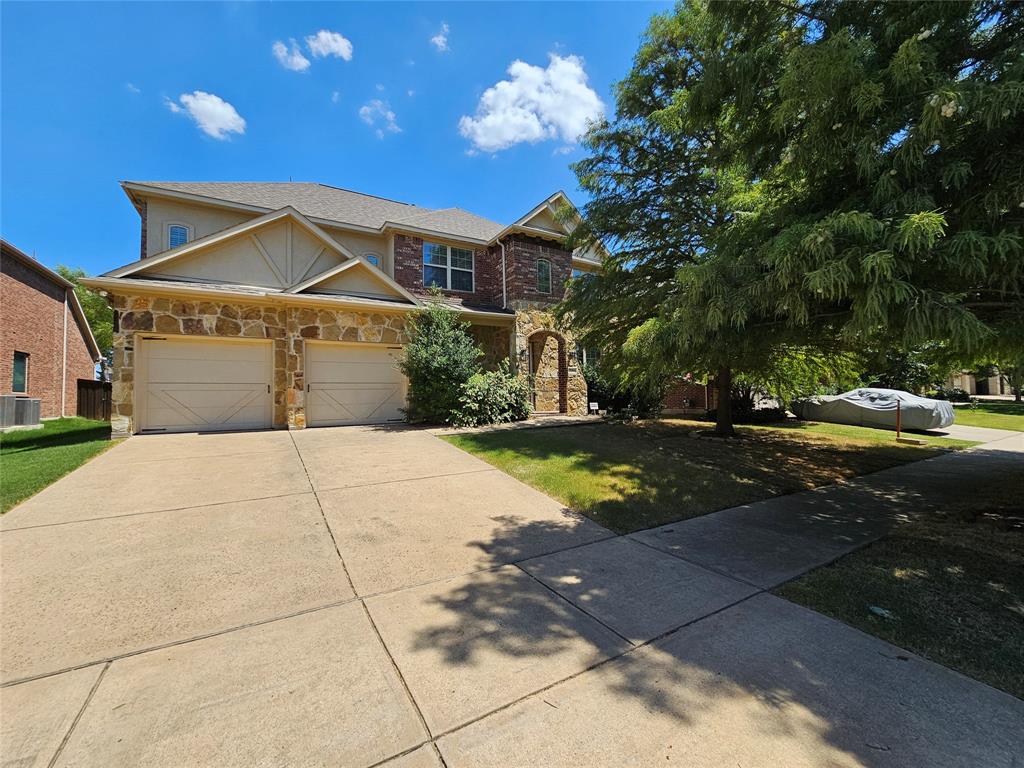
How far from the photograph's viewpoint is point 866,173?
3006 mm

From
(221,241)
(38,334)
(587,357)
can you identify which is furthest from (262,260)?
(38,334)

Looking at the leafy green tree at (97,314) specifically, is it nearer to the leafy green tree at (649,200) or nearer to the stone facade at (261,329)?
the stone facade at (261,329)

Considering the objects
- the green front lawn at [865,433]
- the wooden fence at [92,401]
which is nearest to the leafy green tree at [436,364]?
the green front lawn at [865,433]

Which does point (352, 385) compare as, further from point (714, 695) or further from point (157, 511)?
point (714, 695)

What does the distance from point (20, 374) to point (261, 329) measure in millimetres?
12164

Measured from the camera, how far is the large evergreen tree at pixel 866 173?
257 centimetres

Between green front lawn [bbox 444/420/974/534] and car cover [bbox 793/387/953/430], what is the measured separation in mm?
1956

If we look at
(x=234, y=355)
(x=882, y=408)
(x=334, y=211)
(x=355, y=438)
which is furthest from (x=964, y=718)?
(x=334, y=211)

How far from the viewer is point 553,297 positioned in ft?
46.4

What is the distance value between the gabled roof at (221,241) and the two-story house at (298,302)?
3 centimetres

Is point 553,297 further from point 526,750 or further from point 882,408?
point 526,750

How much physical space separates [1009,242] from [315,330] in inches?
454

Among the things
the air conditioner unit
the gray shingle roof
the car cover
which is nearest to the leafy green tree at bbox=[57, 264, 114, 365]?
the air conditioner unit

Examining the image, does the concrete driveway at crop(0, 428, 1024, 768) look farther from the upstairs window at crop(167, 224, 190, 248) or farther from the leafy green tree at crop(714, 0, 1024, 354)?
the upstairs window at crop(167, 224, 190, 248)
